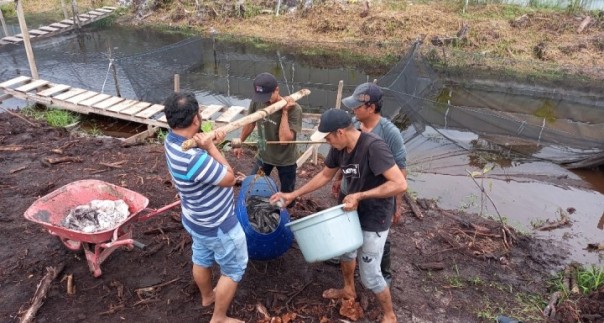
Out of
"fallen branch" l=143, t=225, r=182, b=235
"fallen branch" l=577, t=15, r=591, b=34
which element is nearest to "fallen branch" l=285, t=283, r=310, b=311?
"fallen branch" l=143, t=225, r=182, b=235

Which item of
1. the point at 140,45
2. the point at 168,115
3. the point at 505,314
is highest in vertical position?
the point at 168,115

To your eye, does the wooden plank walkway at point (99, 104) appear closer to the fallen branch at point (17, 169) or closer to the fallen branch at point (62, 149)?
the fallen branch at point (62, 149)

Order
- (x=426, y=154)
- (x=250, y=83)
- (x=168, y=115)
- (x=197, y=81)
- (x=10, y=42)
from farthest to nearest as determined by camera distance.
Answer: (x=10, y=42)
(x=197, y=81)
(x=250, y=83)
(x=426, y=154)
(x=168, y=115)

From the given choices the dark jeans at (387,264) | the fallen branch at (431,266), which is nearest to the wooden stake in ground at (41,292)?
the dark jeans at (387,264)

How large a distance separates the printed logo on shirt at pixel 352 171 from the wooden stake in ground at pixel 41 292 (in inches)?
112

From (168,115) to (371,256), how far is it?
6.12 feet

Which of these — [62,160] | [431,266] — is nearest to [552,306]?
[431,266]

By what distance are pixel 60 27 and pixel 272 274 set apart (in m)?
15.2

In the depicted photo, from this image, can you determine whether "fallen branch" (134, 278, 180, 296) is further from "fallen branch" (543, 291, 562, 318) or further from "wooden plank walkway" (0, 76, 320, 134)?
"wooden plank walkway" (0, 76, 320, 134)

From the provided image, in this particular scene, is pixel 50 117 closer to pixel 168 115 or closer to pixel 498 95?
pixel 168 115

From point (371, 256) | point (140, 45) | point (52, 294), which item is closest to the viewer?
point (371, 256)

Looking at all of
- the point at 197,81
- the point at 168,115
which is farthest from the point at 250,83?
the point at 168,115

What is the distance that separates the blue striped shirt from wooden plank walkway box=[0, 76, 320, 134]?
5131mm

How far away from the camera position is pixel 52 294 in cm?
369
